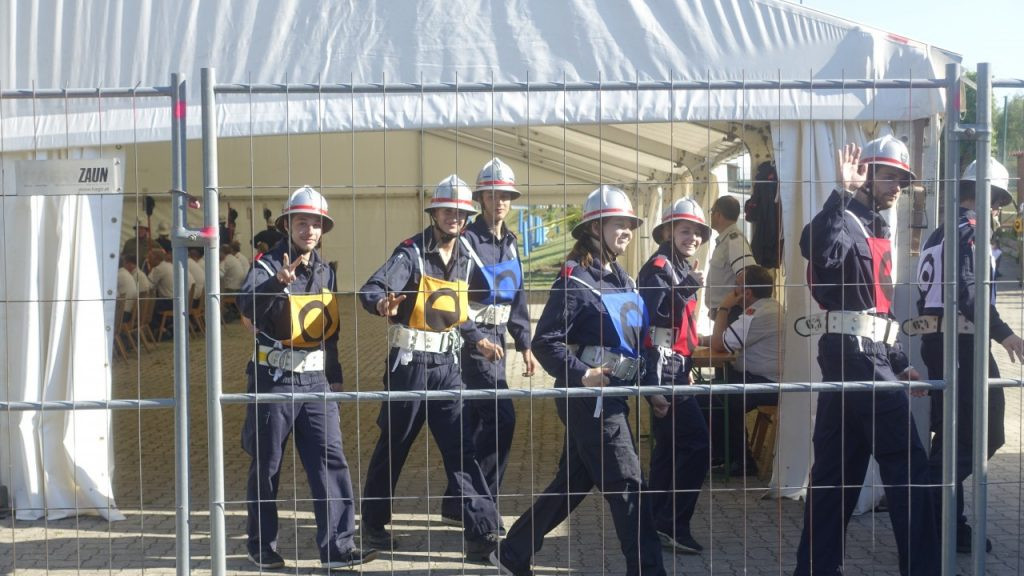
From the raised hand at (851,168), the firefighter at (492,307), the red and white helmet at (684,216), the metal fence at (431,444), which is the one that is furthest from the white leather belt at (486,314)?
the raised hand at (851,168)

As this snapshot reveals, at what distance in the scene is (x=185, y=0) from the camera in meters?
6.87

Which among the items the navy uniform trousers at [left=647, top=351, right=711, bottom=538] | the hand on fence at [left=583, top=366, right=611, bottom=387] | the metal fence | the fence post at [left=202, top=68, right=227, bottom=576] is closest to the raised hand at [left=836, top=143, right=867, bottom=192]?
the metal fence

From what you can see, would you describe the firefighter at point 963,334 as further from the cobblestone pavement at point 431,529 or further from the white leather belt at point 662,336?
the white leather belt at point 662,336

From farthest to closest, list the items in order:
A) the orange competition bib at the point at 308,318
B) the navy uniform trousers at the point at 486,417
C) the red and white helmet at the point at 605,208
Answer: the navy uniform trousers at the point at 486,417, the orange competition bib at the point at 308,318, the red and white helmet at the point at 605,208

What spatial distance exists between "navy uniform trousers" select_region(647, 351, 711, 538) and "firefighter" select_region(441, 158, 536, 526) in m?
0.81

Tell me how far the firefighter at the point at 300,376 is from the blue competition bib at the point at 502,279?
0.85 m

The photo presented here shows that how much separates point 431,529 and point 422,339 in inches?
52.0

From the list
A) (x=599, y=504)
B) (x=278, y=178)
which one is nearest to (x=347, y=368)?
(x=278, y=178)

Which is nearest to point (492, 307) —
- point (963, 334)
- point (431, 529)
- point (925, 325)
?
point (431, 529)

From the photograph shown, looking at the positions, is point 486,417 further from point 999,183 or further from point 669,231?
point 999,183

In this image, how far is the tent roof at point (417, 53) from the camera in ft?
21.7

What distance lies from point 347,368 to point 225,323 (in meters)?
4.56

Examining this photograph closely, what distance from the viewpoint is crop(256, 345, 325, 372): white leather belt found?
5.46m

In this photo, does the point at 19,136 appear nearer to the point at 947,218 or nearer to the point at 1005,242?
the point at 947,218
